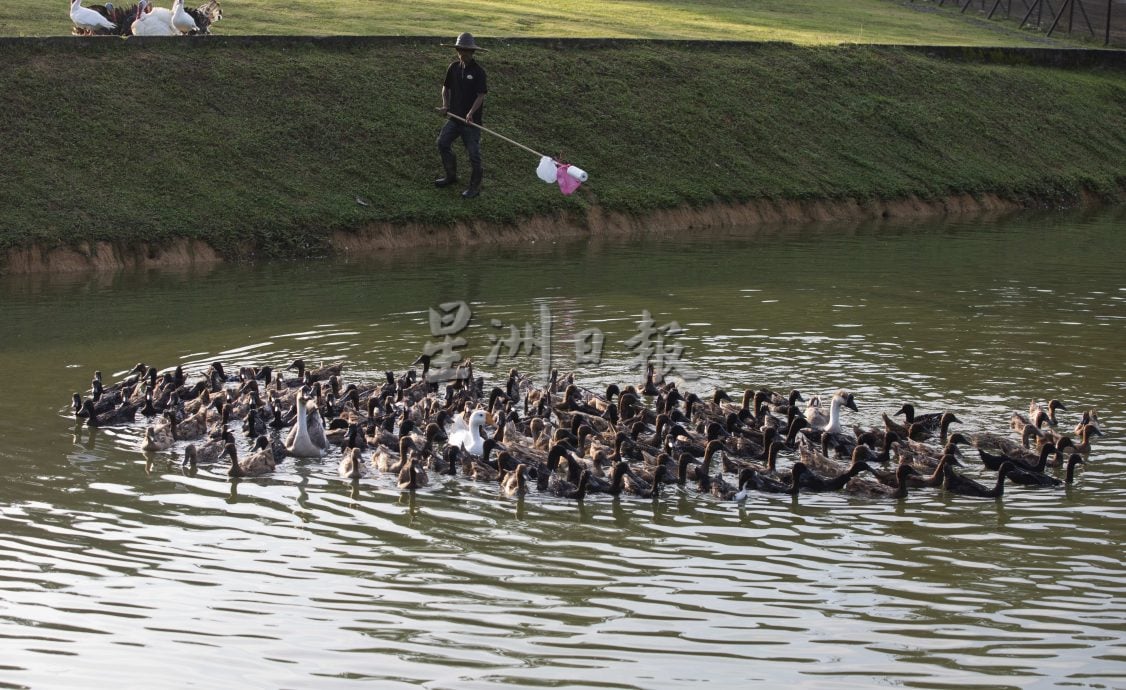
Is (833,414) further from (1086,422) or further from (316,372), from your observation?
(316,372)

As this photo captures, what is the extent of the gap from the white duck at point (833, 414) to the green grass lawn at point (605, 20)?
2702 cm

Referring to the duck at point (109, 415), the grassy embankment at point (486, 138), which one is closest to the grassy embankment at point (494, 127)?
the grassy embankment at point (486, 138)

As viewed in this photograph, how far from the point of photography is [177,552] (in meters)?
13.9

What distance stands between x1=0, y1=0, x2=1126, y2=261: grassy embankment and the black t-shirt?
2.93m

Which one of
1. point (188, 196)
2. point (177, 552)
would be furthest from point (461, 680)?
point (188, 196)

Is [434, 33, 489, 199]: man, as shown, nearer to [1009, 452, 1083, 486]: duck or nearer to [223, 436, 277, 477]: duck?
[223, 436, 277, 477]: duck

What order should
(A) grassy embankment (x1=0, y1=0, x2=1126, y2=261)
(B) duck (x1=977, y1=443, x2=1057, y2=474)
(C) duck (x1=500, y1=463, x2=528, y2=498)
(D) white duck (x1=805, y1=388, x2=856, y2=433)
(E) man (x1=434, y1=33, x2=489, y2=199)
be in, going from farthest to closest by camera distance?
(A) grassy embankment (x1=0, y1=0, x2=1126, y2=261) → (E) man (x1=434, y1=33, x2=489, y2=199) → (D) white duck (x1=805, y1=388, x2=856, y2=433) → (B) duck (x1=977, y1=443, x2=1057, y2=474) → (C) duck (x1=500, y1=463, x2=528, y2=498)

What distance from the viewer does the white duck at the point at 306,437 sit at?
1705 cm

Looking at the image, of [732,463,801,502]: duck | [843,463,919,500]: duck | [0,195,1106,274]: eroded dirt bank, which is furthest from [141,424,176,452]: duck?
[0,195,1106,274]: eroded dirt bank

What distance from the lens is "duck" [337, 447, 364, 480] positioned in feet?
53.9

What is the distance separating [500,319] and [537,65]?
19.1 meters

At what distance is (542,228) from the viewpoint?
120 ft

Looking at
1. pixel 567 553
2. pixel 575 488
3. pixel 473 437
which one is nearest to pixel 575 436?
pixel 473 437

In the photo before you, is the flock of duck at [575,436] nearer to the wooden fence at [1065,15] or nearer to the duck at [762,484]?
the duck at [762,484]
